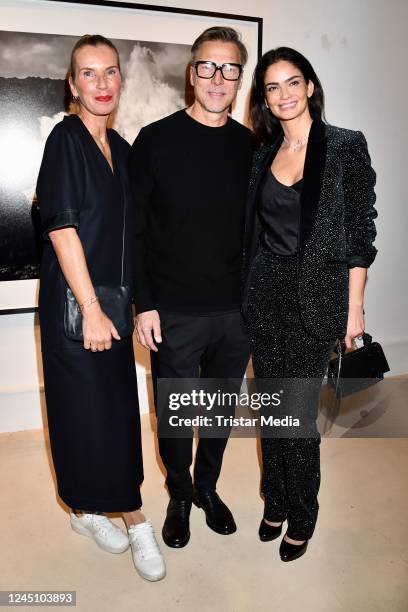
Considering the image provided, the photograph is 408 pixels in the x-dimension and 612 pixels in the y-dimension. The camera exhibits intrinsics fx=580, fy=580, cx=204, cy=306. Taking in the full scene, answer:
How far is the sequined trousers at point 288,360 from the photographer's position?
1.82 metres

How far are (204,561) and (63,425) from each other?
687mm

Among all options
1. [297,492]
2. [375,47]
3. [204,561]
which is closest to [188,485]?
[204,561]

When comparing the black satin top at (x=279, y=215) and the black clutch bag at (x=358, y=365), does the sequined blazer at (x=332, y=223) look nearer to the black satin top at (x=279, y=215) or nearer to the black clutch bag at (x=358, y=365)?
the black satin top at (x=279, y=215)

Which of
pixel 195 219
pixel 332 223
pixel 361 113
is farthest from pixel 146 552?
pixel 361 113

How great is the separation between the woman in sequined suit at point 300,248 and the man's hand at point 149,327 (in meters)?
0.31

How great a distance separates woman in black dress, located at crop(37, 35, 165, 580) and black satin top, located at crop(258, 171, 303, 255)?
436 millimetres

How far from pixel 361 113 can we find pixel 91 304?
2.33 m

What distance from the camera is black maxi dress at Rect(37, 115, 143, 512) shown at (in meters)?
1.70

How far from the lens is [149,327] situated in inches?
76.8

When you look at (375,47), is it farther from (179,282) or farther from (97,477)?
(97,477)

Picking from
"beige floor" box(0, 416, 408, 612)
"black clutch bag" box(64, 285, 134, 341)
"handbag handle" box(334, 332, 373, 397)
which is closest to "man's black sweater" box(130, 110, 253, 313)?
"black clutch bag" box(64, 285, 134, 341)

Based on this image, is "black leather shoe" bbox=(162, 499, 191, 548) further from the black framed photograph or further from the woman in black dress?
the black framed photograph

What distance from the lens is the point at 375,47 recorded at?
10.8 ft

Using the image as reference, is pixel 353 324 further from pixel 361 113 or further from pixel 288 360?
pixel 361 113
